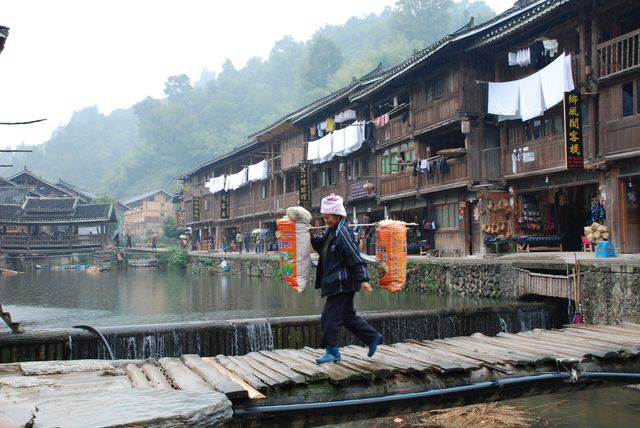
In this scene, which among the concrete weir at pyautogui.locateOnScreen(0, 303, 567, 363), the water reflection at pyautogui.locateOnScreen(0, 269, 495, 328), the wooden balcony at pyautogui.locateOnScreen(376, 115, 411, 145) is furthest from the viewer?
the wooden balcony at pyautogui.locateOnScreen(376, 115, 411, 145)

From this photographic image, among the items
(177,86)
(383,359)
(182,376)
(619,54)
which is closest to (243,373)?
(182,376)

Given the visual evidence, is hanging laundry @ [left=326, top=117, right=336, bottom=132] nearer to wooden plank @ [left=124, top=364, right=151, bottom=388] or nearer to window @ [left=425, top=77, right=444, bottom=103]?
window @ [left=425, top=77, right=444, bottom=103]

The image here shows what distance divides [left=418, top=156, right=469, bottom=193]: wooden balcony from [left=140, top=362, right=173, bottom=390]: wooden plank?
748 inches

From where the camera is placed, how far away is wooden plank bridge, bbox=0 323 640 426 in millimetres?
4359

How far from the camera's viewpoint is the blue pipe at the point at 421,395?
5129mm

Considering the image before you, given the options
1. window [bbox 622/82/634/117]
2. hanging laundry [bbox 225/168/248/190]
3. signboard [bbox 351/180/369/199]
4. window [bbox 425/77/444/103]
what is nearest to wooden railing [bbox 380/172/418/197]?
signboard [bbox 351/180/369/199]

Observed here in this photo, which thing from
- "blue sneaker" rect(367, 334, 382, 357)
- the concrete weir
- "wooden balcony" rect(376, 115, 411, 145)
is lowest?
the concrete weir

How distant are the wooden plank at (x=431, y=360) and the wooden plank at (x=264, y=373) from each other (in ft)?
5.53

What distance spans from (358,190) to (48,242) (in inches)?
1378

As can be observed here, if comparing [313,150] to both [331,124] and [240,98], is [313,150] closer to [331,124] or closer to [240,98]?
[331,124]

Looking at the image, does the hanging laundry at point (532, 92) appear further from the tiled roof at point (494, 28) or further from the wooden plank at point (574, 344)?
the wooden plank at point (574, 344)

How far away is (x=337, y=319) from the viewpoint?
606 centimetres

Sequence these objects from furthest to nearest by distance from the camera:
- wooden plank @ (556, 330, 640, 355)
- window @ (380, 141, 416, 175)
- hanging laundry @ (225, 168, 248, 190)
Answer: hanging laundry @ (225, 168, 248, 190)
window @ (380, 141, 416, 175)
wooden plank @ (556, 330, 640, 355)

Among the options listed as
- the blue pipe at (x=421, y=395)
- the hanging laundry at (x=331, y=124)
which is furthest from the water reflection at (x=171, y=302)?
the blue pipe at (x=421, y=395)
